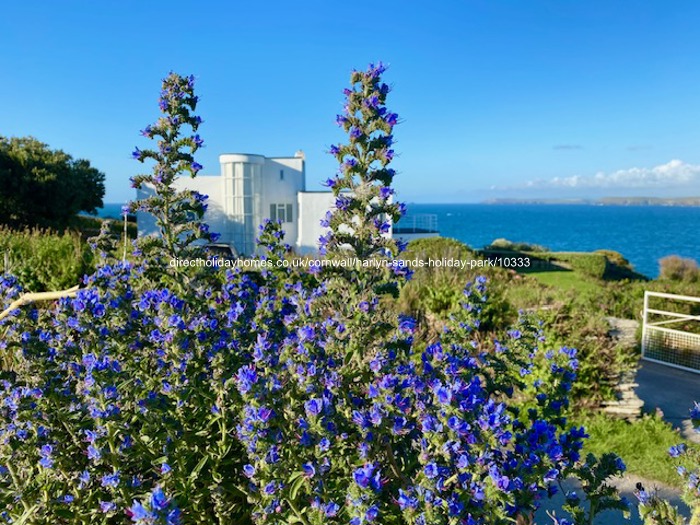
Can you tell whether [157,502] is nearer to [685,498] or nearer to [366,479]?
[366,479]

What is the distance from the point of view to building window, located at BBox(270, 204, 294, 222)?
86.1 ft

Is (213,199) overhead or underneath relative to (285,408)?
overhead

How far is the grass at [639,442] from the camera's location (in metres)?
4.12

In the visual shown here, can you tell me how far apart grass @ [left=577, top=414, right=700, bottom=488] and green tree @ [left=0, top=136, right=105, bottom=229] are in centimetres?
2483

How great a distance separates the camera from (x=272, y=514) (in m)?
1.74

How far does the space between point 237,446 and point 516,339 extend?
Answer: 1.70 metres

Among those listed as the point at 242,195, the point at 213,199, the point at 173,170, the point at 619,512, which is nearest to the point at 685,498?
the point at 619,512

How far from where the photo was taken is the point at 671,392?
664cm

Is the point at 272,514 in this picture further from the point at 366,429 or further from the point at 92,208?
the point at 92,208

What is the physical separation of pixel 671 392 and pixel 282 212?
73.3 feet

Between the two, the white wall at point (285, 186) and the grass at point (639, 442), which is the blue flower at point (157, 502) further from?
the white wall at point (285, 186)

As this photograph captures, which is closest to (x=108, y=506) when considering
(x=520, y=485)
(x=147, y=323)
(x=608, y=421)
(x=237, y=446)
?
(x=237, y=446)

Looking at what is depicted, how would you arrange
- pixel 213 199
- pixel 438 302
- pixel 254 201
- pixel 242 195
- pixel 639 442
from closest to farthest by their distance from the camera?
pixel 639 442, pixel 438 302, pixel 242 195, pixel 254 201, pixel 213 199

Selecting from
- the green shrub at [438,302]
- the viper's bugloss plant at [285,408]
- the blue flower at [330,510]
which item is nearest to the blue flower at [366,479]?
the viper's bugloss plant at [285,408]
